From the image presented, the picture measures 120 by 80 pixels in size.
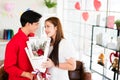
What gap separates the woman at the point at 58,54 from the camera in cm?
208

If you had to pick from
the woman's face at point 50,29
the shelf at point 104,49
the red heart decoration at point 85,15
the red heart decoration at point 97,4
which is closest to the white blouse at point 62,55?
the woman's face at point 50,29

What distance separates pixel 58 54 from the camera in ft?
6.90

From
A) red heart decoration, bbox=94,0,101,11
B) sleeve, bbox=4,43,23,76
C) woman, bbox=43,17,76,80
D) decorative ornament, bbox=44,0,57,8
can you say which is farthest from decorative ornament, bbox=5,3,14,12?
sleeve, bbox=4,43,23,76

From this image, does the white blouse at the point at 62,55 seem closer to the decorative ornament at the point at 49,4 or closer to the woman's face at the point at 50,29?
the woman's face at the point at 50,29

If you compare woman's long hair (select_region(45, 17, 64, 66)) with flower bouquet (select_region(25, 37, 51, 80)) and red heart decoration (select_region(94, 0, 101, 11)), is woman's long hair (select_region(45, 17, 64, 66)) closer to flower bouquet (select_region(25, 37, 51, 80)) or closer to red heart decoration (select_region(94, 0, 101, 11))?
flower bouquet (select_region(25, 37, 51, 80))

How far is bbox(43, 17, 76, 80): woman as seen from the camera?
208 centimetres

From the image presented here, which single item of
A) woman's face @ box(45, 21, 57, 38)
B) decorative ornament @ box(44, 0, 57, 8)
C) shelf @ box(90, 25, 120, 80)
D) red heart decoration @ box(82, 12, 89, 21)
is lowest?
shelf @ box(90, 25, 120, 80)

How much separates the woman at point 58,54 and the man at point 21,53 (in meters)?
0.18

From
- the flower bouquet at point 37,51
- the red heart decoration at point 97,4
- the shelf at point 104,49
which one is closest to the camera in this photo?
the flower bouquet at point 37,51

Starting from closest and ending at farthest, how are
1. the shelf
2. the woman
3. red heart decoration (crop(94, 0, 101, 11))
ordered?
1. the woman
2. the shelf
3. red heart decoration (crop(94, 0, 101, 11))

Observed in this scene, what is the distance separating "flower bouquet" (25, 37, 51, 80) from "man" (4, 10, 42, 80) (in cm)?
9

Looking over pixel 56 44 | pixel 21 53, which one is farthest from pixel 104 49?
pixel 21 53

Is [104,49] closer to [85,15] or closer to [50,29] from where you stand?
[85,15]

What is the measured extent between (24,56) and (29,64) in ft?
0.30
